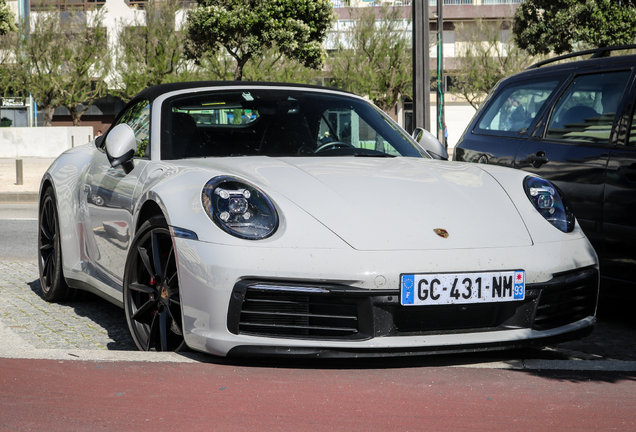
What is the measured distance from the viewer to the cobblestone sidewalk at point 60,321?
13.3 ft

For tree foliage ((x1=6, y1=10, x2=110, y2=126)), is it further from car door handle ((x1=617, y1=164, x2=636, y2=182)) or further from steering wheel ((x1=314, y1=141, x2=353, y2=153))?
car door handle ((x1=617, y1=164, x2=636, y2=182))

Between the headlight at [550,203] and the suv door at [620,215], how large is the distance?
754 millimetres

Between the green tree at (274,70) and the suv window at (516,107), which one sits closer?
the suv window at (516,107)

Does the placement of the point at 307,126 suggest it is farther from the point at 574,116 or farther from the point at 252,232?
the point at 574,116

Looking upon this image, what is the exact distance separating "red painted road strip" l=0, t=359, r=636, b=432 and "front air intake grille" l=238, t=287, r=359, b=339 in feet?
0.52

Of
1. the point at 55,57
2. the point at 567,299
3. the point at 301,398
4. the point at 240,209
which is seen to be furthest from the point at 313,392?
the point at 55,57

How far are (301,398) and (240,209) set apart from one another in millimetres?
810

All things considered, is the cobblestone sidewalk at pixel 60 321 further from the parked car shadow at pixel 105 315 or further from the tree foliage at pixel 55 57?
the tree foliage at pixel 55 57

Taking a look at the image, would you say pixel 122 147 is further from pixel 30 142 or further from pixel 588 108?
pixel 30 142

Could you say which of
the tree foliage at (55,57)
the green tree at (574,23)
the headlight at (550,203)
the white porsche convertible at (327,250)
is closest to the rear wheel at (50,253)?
the white porsche convertible at (327,250)

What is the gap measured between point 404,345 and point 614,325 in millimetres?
2125

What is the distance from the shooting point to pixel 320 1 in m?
27.4

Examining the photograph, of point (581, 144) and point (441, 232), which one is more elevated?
point (581, 144)

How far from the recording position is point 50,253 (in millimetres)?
5176
